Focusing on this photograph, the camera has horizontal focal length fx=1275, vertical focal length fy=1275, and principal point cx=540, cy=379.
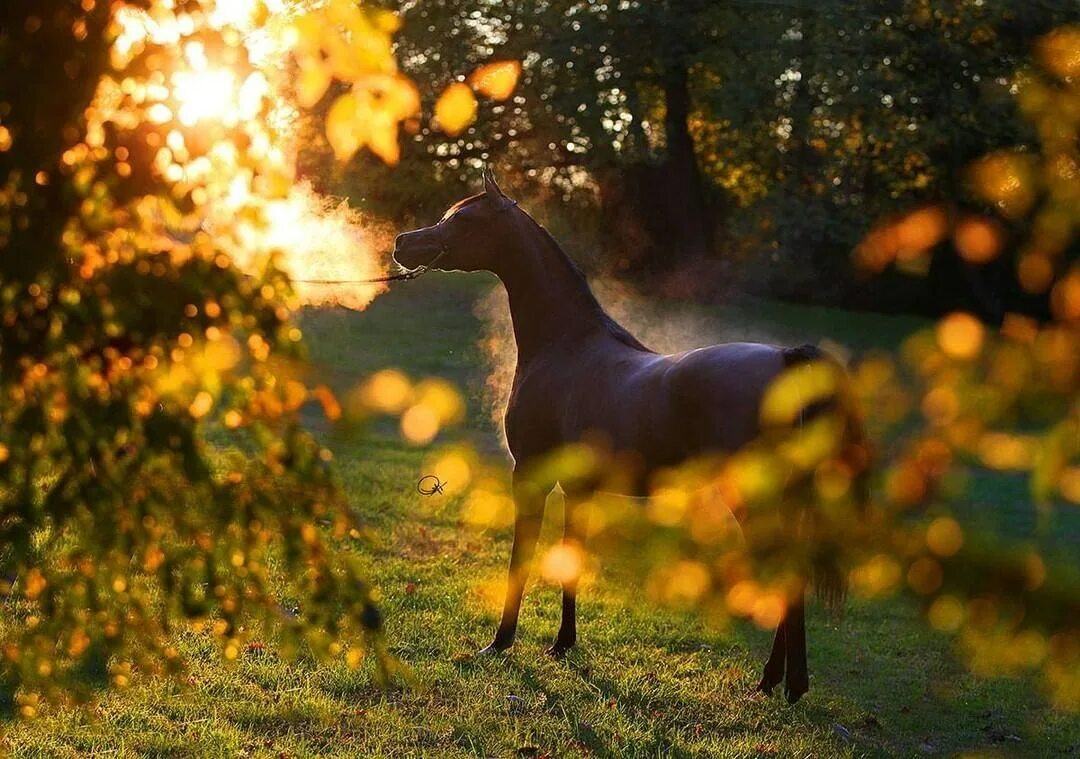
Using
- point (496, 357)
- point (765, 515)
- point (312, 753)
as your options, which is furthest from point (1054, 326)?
point (496, 357)

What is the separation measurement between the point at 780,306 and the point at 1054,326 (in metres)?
32.2

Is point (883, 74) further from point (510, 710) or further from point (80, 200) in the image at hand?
point (80, 200)

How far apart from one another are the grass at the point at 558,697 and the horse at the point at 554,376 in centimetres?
50

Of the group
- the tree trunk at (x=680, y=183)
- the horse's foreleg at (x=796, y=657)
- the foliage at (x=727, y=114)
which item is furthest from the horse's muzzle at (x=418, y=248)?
the tree trunk at (x=680, y=183)

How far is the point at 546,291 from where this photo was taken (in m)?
9.27

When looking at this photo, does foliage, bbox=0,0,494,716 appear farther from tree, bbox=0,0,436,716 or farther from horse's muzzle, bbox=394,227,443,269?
horse's muzzle, bbox=394,227,443,269

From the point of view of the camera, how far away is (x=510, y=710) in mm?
7352

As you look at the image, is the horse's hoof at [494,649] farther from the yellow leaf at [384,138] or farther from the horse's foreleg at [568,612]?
the yellow leaf at [384,138]

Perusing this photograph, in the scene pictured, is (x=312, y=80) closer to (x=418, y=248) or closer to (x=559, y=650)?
(x=418, y=248)

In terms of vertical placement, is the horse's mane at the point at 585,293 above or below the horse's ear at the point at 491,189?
below

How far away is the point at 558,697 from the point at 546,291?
9.83 feet

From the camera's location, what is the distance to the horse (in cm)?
815

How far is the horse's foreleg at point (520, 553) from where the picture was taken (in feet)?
Answer: 29.3

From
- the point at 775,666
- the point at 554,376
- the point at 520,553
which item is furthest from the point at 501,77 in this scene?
the point at 775,666
